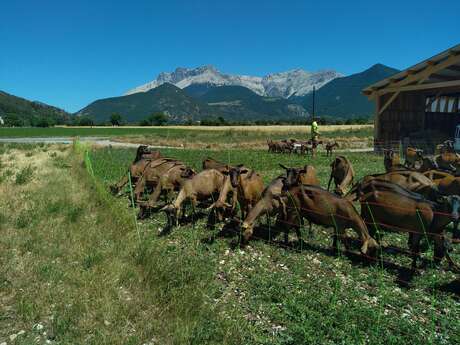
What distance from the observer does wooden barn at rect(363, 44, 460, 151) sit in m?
27.0

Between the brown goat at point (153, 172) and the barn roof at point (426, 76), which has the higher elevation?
the barn roof at point (426, 76)

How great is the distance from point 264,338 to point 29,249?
17.5 feet

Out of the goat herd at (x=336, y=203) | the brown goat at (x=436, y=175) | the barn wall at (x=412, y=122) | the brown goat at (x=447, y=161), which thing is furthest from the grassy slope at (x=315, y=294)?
the barn wall at (x=412, y=122)

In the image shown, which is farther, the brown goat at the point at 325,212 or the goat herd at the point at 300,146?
the goat herd at the point at 300,146

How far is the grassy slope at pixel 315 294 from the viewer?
495 centimetres

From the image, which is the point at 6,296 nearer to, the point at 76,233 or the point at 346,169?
the point at 76,233

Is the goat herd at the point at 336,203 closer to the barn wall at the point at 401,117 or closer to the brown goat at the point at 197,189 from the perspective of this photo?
the brown goat at the point at 197,189

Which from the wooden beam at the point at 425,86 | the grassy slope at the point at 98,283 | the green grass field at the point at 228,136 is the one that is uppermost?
the wooden beam at the point at 425,86

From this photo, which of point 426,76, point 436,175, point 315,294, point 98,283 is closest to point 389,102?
point 426,76

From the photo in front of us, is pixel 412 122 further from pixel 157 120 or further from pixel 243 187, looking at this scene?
pixel 157 120

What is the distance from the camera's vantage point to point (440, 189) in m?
9.70

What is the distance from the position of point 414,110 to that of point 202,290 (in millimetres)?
28709

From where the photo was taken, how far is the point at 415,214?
23.4 ft

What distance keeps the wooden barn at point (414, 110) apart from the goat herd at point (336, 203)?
61.6ft
